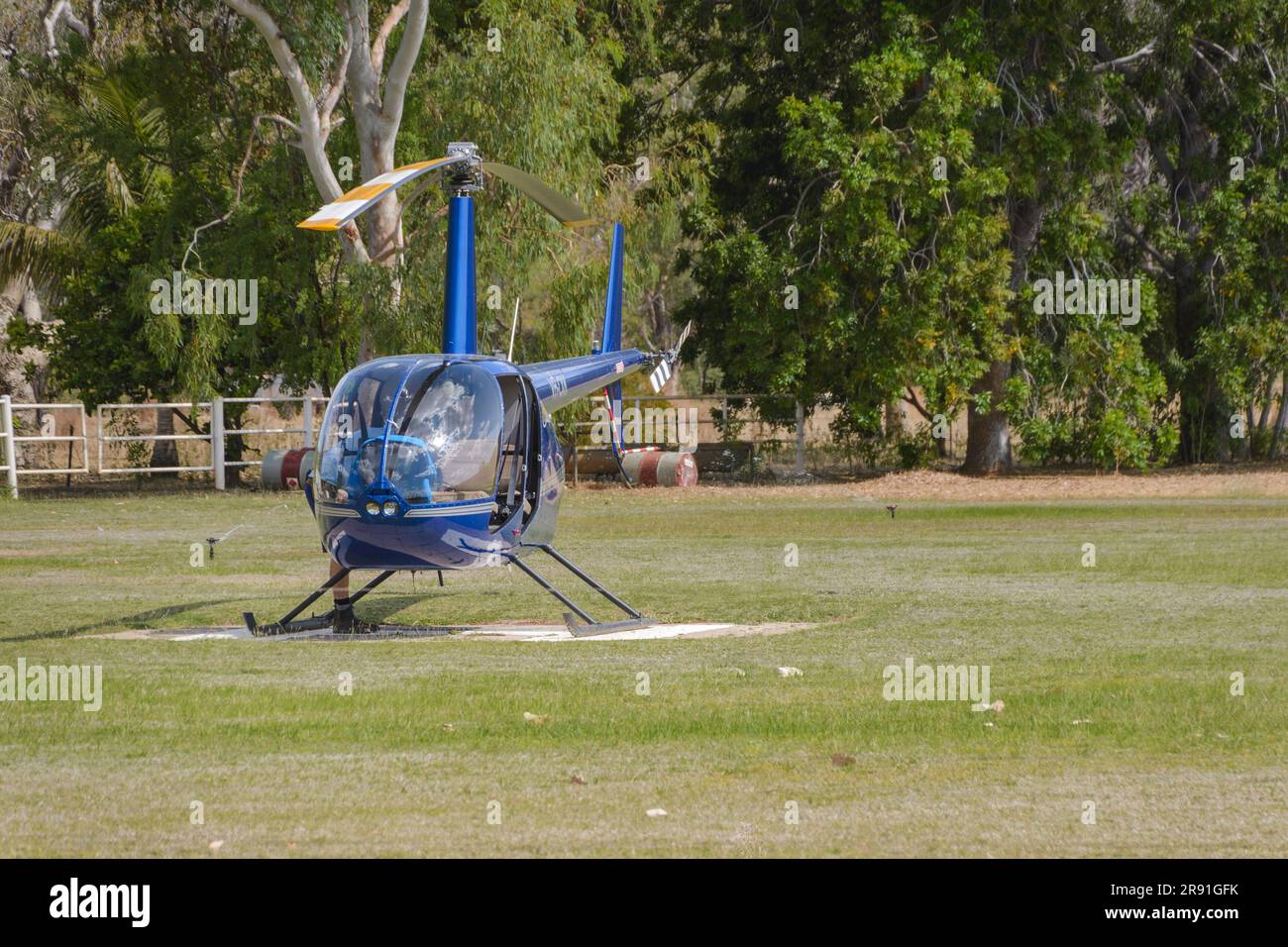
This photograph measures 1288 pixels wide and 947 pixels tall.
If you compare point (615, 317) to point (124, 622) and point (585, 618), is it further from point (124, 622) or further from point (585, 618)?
point (124, 622)

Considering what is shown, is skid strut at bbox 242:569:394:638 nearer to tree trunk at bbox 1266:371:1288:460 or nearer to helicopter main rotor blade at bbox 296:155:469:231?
helicopter main rotor blade at bbox 296:155:469:231

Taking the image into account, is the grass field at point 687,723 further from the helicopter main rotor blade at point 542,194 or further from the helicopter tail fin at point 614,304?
the helicopter main rotor blade at point 542,194

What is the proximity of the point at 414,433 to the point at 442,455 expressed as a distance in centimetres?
29

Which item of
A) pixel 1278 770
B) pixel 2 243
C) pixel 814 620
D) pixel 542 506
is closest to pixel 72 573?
pixel 542 506

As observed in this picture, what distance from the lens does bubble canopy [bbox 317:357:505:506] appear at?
1227 cm

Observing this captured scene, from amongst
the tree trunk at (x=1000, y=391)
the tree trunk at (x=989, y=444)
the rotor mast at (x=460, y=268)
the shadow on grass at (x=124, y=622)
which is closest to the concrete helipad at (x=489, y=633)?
the shadow on grass at (x=124, y=622)

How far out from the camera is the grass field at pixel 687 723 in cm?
718

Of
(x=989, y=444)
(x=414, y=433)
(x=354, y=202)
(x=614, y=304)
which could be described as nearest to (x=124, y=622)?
(x=414, y=433)

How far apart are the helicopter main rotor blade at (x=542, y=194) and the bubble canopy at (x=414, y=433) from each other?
1852 mm

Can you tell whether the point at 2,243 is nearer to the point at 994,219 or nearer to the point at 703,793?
the point at 994,219

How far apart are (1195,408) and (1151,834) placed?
1169 inches

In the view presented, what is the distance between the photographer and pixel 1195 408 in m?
34.9

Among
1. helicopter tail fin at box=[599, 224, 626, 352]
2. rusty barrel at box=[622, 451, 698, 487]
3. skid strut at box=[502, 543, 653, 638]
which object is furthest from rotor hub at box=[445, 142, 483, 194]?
rusty barrel at box=[622, 451, 698, 487]

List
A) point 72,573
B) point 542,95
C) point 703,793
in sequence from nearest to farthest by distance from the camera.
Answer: point 703,793 → point 72,573 → point 542,95
